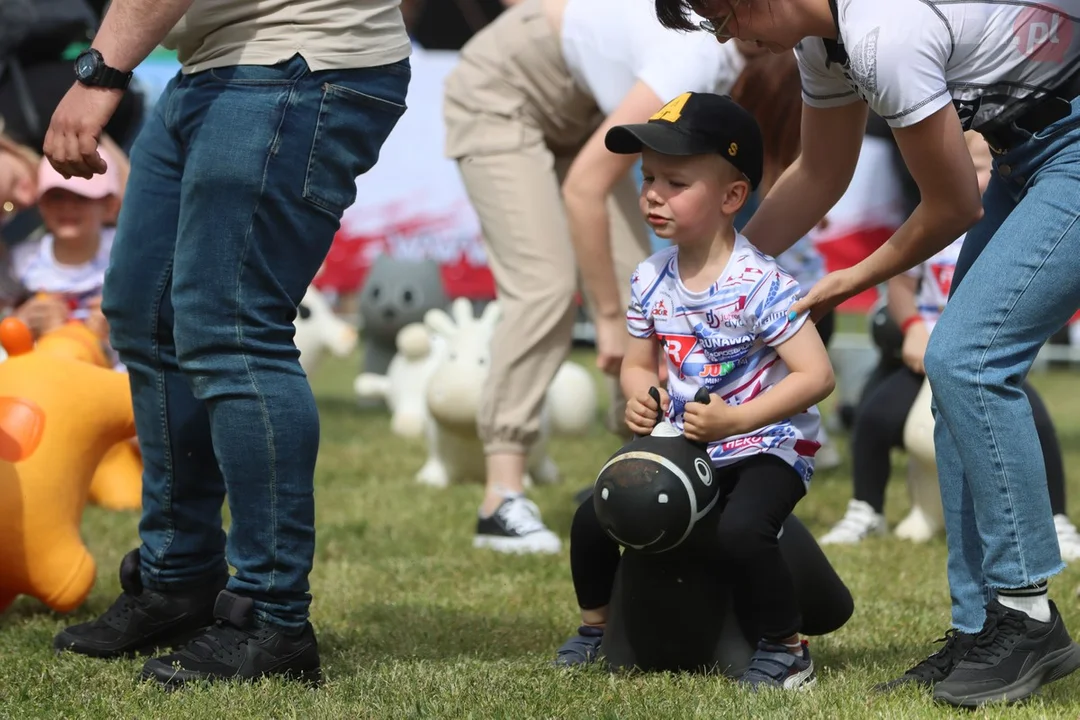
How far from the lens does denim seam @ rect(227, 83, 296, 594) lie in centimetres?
254

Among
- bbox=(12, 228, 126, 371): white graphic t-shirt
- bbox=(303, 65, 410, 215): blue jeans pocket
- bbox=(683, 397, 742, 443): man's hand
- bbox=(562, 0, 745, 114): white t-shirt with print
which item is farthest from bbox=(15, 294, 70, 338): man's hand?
bbox=(683, 397, 742, 443): man's hand

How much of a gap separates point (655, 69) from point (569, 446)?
3313mm

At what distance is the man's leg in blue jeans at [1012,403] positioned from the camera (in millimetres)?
2422

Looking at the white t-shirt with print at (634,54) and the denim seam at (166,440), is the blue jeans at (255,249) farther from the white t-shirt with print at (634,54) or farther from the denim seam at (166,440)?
the white t-shirt with print at (634,54)

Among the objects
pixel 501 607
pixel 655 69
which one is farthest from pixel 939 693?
pixel 655 69

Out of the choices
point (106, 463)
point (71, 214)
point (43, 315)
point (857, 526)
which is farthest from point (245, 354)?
point (71, 214)

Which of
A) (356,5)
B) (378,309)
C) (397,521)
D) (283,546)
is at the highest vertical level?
(356,5)

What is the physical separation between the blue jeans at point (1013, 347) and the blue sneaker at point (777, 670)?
1.36ft

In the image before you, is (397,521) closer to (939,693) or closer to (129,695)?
(129,695)

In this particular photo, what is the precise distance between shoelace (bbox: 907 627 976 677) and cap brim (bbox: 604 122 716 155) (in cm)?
106

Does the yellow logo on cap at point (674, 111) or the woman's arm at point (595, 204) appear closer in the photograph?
the yellow logo on cap at point (674, 111)

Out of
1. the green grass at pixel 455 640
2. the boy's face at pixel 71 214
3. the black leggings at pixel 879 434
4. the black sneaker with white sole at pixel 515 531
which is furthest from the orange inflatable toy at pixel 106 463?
the black leggings at pixel 879 434

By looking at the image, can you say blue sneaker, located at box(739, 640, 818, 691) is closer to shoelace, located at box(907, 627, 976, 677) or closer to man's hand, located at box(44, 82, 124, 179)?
shoelace, located at box(907, 627, 976, 677)

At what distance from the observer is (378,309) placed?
842 centimetres
